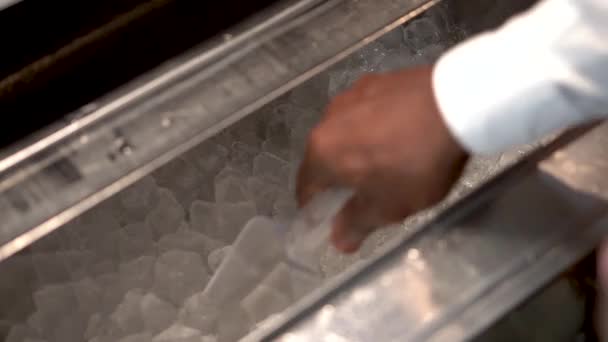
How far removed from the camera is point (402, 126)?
558 mm

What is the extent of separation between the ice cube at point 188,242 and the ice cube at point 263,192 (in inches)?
2.7

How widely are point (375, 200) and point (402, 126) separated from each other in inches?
2.5

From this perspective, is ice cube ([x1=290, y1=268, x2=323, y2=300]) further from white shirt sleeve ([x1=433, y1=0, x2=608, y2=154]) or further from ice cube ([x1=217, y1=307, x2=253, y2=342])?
white shirt sleeve ([x1=433, y1=0, x2=608, y2=154])

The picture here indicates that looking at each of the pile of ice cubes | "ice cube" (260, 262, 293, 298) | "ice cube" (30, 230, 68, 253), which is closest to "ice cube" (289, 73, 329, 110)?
the pile of ice cubes

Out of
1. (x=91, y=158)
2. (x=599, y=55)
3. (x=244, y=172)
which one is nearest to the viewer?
(x=599, y=55)

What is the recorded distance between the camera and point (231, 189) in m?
0.90

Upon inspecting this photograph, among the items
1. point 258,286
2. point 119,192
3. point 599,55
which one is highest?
point 599,55

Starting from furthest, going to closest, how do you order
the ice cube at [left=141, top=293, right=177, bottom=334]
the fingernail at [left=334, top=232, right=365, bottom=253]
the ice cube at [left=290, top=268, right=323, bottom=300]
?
the ice cube at [left=141, top=293, right=177, bottom=334], the ice cube at [left=290, top=268, right=323, bottom=300], the fingernail at [left=334, top=232, right=365, bottom=253]

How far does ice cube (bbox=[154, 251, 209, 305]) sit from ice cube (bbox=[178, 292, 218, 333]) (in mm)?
10

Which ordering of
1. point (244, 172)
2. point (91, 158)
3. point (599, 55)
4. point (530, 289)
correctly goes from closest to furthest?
point (599, 55) < point (530, 289) < point (91, 158) < point (244, 172)

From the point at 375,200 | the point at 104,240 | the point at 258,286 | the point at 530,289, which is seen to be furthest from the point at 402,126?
the point at 104,240

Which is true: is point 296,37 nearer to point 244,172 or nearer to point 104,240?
point 244,172

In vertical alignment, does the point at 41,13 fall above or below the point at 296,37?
above

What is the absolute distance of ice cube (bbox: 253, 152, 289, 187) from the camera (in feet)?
2.95
